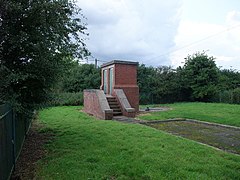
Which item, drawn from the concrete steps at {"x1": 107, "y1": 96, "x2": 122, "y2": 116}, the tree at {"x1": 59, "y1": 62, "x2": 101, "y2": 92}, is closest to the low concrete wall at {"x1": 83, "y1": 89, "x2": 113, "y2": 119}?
the concrete steps at {"x1": 107, "y1": 96, "x2": 122, "y2": 116}

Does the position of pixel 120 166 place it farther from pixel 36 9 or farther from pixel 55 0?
pixel 55 0

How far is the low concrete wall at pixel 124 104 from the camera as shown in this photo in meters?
12.6

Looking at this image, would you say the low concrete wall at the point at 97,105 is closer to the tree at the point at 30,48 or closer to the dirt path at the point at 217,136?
the dirt path at the point at 217,136

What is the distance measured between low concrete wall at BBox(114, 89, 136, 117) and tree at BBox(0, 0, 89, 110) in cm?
624

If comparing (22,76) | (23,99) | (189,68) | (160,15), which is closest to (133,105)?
(160,15)

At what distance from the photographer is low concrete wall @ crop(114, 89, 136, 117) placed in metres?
12.6

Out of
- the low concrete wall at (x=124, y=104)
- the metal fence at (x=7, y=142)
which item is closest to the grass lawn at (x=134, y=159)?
the metal fence at (x=7, y=142)

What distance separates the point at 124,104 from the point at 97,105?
148 cm

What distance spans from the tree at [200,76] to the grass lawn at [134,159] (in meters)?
18.8

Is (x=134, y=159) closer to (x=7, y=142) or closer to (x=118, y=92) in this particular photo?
(x=7, y=142)

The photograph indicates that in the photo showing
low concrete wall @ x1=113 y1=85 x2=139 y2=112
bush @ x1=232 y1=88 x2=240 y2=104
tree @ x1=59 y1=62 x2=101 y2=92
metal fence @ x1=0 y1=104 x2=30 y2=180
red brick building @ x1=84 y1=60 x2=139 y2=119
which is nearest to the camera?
metal fence @ x1=0 y1=104 x2=30 y2=180

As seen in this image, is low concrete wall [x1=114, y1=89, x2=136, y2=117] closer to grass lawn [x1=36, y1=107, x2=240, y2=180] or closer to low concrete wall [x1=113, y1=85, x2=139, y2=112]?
low concrete wall [x1=113, y1=85, x2=139, y2=112]

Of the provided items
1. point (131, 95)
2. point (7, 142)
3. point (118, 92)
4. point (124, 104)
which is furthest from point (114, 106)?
point (7, 142)

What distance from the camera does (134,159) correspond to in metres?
5.09
